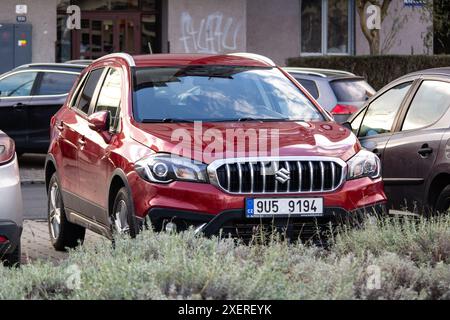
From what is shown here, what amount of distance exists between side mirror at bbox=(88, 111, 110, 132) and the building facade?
19.7m

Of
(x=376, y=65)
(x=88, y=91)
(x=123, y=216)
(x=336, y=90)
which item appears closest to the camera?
(x=123, y=216)

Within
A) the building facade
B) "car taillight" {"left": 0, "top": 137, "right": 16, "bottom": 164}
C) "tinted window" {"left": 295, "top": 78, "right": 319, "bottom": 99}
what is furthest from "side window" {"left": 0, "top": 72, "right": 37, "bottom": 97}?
"car taillight" {"left": 0, "top": 137, "right": 16, "bottom": 164}

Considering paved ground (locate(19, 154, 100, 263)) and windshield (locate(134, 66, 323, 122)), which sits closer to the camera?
windshield (locate(134, 66, 323, 122))

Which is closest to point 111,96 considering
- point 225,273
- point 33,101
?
point 225,273

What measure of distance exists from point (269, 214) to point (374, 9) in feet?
69.7

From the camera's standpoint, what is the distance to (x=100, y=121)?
9.42 meters

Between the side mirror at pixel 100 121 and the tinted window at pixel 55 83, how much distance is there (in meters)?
9.53

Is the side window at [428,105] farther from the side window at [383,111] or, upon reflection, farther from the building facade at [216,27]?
the building facade at [216,27]

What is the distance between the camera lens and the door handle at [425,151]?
392 inches

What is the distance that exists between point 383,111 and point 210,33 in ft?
65.3

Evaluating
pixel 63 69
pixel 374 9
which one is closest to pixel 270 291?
pixel 63 69

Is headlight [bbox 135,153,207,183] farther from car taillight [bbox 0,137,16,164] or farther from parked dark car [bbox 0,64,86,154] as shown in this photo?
parked dark car [bbox 0,64,86,154]

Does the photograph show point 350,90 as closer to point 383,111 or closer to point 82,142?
point 383,111

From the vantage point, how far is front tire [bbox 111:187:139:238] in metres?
8.59
